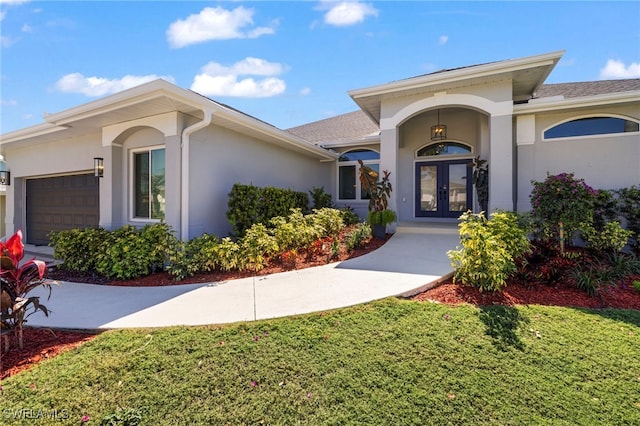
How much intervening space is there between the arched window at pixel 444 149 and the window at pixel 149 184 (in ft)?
27.8

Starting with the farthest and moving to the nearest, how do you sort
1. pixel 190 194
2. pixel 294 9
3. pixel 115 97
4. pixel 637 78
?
pixel 637 78 → pixel 294 9 → pixel 190 194 → pixel 115 97

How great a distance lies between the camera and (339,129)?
45.2 feet

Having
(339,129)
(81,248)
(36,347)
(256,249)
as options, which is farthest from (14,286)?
(339,129)

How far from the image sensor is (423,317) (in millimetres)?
3475

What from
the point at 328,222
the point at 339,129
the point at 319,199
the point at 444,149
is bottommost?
the point at 328,222

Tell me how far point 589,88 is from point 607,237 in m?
7.06

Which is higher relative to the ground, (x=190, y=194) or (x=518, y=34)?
(x=518, y=34)

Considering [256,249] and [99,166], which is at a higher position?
[99,166]

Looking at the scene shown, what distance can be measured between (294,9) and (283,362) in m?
7.58

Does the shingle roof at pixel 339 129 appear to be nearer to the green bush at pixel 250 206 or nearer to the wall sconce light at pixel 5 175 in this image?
the green bush at pixel 250 206

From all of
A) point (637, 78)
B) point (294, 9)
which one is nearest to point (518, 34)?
point (294, 9)

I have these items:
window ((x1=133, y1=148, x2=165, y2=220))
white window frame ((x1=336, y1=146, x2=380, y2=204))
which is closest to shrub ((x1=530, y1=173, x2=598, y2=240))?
white window frame ((x1=336, y1=146, x2=380, y2=204))

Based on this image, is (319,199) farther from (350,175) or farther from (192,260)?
(192,260)

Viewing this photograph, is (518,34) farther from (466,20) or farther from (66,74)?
(66,74)
